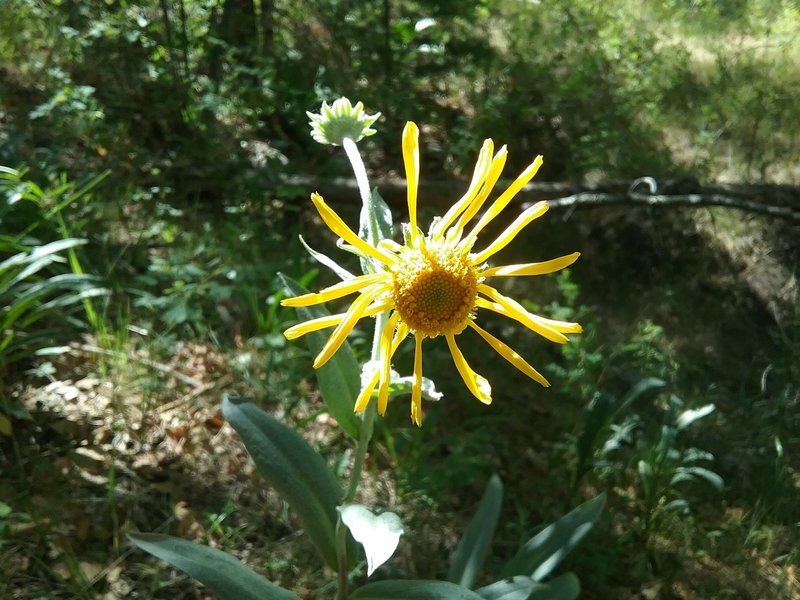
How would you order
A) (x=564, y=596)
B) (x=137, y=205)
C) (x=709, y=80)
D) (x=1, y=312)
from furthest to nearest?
(x=709, y=80) < (x=137, y=205) < (x=1, y=312) < (x=564, y=596)

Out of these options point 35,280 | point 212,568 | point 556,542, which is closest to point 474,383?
point 212,568

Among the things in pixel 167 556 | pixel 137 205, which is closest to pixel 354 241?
pixel 167 556

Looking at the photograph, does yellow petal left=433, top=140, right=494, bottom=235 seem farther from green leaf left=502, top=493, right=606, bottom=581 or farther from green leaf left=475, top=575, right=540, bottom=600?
green leaf left=502, top=493, right=606, bottom=581

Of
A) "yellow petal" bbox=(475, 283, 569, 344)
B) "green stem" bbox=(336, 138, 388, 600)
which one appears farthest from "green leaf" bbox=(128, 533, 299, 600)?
"yellow petal" bbox=(475, 283, 569, 344)

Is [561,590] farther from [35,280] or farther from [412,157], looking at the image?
[35,280]

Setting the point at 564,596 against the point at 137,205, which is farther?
the point at 137,205

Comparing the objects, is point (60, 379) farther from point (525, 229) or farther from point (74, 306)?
point (525, 229)

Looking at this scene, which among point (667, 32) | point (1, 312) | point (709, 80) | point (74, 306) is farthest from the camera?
point (667, 32)
